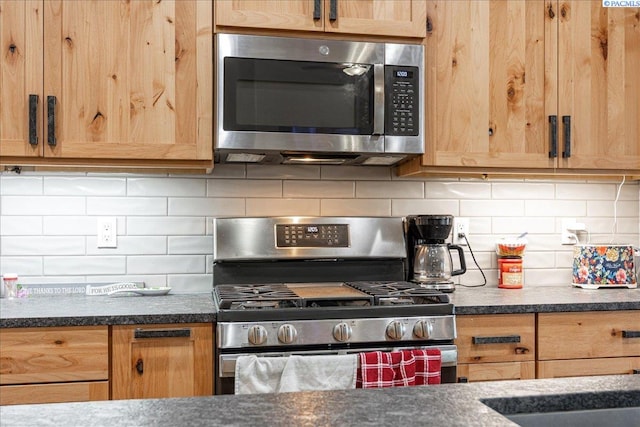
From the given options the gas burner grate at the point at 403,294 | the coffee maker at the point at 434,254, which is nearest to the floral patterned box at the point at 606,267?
the coffee maker at the point at 434,254

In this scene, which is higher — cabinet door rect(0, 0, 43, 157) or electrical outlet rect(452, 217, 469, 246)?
cabinet door rect(0, 0, 43, 157)

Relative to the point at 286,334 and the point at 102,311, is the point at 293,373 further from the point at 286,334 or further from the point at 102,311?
the point at 102,311

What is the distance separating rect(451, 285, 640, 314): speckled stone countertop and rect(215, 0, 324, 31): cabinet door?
1179 mm

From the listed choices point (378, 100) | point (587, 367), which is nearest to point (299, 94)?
point (378, 100)

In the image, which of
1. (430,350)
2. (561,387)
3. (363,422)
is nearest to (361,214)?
(430,350)

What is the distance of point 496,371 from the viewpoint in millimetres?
2211

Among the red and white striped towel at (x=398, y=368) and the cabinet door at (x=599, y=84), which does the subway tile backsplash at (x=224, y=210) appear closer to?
the cabinet door at (x=599, y=84)

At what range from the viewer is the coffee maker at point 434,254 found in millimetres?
2545

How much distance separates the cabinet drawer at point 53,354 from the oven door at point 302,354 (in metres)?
0.37

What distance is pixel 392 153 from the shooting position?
2430 millimetres

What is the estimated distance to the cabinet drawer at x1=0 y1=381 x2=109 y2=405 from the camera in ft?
6.34

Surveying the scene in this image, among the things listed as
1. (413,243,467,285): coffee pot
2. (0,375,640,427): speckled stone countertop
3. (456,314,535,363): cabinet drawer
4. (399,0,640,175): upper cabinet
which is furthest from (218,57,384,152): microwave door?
(0,375,640,427): speckled stone countertop

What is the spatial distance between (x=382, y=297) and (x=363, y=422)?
137cm

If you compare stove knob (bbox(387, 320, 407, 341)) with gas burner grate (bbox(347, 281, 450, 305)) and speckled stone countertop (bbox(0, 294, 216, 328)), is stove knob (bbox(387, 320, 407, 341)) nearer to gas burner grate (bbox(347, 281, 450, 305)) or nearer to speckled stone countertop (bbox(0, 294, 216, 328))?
gas burner grate (bbox(347, 281, 450, 305))
